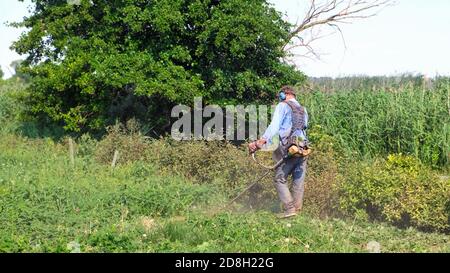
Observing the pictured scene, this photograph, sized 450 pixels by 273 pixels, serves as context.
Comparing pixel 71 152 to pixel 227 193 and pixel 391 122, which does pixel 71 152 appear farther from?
pixel 391 122

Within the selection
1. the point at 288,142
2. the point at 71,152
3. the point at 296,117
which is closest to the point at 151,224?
the point at 288,142

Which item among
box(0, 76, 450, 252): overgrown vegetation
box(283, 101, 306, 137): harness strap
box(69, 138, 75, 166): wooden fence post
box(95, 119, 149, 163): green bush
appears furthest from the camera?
box(69, 138, 75, 166): wooden fence post

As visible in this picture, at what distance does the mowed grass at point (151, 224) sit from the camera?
7766mm

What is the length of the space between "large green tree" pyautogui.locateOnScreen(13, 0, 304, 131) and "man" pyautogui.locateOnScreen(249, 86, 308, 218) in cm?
392

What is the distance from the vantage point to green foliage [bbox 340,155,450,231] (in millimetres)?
9211

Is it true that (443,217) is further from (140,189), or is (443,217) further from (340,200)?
(140,189)

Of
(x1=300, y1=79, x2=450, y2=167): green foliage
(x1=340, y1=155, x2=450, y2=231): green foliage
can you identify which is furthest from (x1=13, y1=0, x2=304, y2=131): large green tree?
(x1=340, y1=155, x2=450, y2=231): green foliage

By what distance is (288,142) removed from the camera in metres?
9.59

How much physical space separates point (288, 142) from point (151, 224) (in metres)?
2.29

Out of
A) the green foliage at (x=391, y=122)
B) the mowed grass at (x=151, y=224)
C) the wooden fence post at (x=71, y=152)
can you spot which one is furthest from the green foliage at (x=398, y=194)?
the wooden fence post at (x=71, y=152)

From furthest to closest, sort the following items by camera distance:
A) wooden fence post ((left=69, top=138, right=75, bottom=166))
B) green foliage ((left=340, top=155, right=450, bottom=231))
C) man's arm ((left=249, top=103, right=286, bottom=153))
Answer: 1. wooden fence post ((left=69, top=138, right=75, bottom=166))
2. man's arm ((left=249, top=103, right=286, bottom=153))
3. green foliage ((left=340, top=155, right=450, bottom=231))

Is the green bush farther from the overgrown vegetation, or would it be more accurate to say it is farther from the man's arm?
the man's arm
